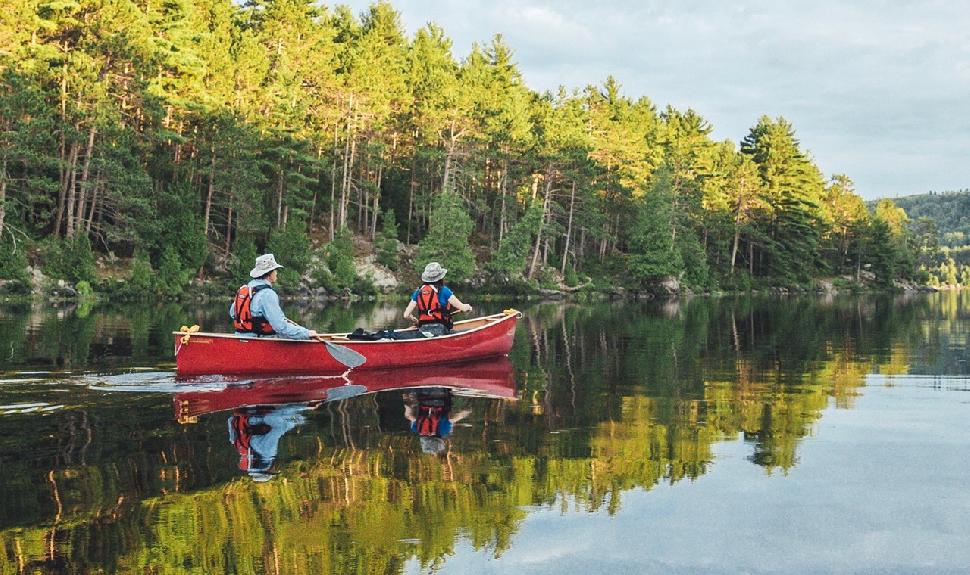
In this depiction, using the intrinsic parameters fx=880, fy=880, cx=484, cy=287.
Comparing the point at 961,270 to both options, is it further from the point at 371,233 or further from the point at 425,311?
the point at 425,311

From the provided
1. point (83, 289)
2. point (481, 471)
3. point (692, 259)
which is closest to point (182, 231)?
point (83, 289)

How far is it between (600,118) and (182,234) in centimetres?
3677

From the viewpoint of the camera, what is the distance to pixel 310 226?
5512 centimetres

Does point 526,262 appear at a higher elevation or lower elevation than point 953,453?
higher

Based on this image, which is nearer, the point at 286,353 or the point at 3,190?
the point at 286,353

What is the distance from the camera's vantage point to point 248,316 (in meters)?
13.2

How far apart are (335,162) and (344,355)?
4143 cm

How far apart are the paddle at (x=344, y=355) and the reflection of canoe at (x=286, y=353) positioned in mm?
74

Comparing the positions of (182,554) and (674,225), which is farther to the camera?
(674,225)

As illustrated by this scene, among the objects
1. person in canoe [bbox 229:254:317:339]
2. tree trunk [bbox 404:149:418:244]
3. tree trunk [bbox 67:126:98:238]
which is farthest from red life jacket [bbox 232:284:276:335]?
tree trunk [bbox 404:149:418:244]

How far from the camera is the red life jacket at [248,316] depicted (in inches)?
518

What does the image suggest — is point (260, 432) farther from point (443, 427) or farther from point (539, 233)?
point (539, 233)

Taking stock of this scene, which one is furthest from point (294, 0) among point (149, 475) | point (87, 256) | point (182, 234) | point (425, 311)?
point (149, 475)

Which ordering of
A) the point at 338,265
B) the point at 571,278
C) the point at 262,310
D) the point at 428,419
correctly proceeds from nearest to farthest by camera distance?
the point at 428,419 → the point at 262,310 → the point at 338,265 → the point at 571,278
